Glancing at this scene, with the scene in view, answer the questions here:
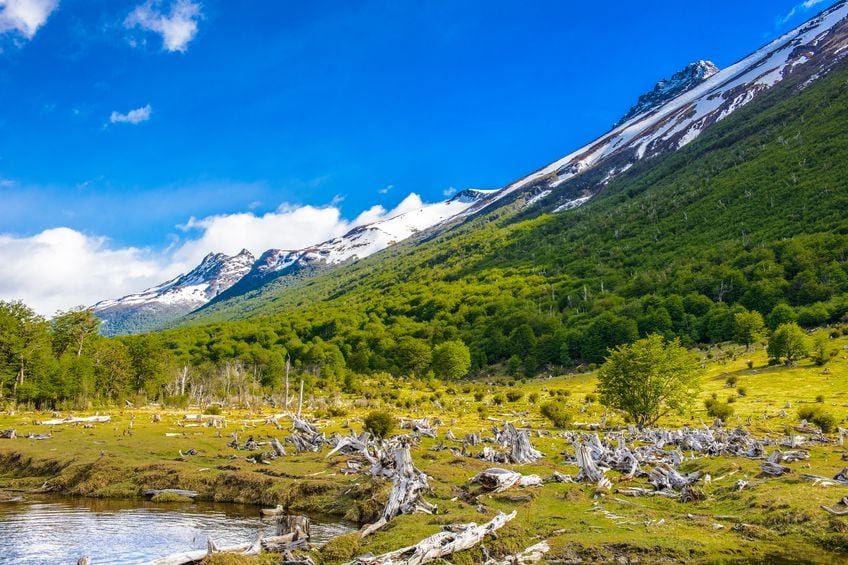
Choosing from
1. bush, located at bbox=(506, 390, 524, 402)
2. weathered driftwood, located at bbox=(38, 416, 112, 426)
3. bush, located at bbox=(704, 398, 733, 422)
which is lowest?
bush, located at bbox=(704, 398, 733, 422)

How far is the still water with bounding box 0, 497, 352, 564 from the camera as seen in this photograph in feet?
73.6

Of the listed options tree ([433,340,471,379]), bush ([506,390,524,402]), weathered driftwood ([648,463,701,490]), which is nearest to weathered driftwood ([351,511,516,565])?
weathered driftwood ([648,463,701,490])

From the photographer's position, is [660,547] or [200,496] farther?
[200,496]

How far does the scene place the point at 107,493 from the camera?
34562 mm

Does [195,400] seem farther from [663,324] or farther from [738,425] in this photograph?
[663,324]

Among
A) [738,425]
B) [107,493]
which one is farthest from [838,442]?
[107,493]

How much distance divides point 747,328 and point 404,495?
352ft

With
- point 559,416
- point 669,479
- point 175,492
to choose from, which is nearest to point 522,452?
point 669,479

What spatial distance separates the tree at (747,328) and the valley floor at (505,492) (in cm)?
4377

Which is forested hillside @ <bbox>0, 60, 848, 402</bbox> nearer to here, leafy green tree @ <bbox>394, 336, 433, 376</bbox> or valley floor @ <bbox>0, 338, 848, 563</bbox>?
leafy green tree @ <bbox>394, 336, 433, 376</bbox>

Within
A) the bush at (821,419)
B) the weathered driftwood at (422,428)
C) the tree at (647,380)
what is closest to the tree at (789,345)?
the tree at (647,380)

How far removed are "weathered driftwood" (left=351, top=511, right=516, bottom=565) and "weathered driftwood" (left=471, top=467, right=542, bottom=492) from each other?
6.46 m

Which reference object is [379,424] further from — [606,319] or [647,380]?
[606,319]

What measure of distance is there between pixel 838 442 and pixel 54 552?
46735 mm
